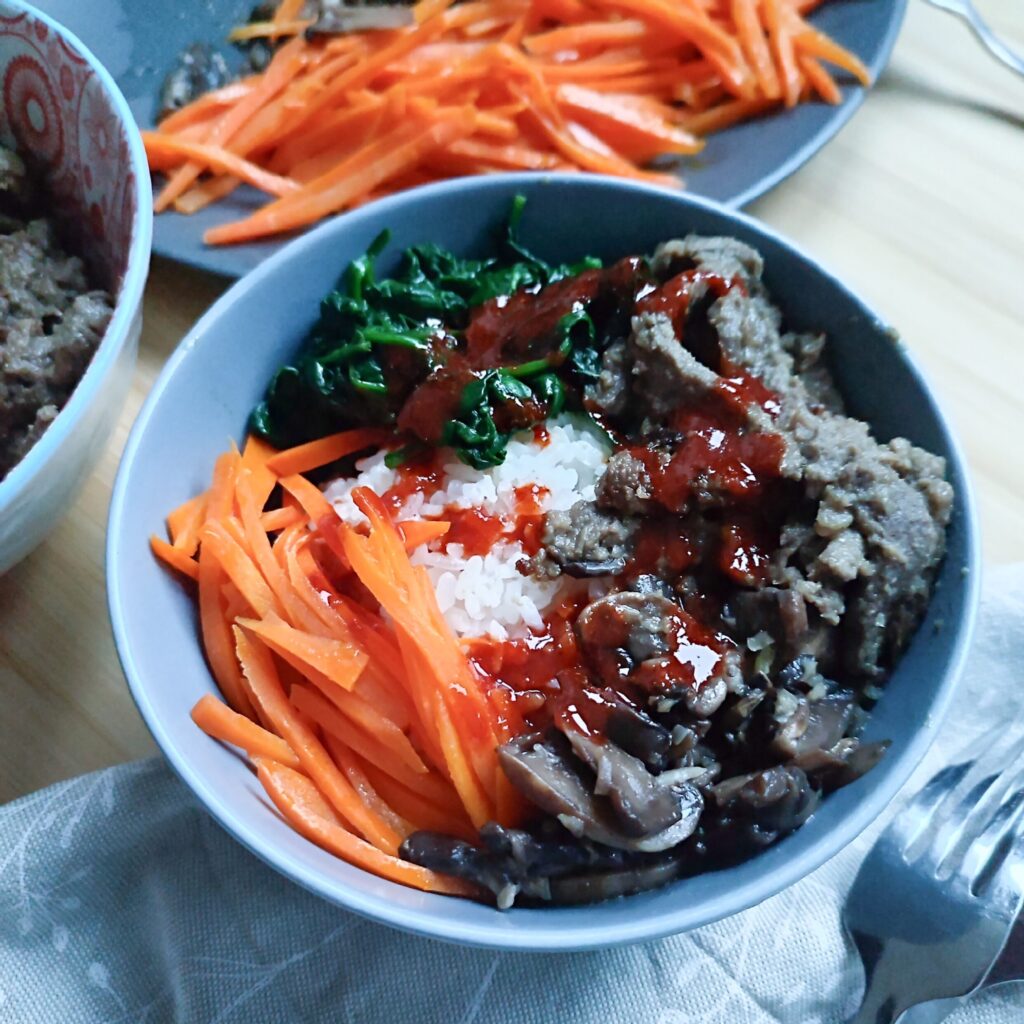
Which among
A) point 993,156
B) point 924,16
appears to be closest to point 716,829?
point 993,156

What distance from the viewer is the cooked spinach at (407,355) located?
1715 mm

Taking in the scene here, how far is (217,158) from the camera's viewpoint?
217 centimetres

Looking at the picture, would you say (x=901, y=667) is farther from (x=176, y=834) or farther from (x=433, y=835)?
(x=176, y=834)

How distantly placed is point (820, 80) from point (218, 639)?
1771mm

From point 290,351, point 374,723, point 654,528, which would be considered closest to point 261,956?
point 374,723

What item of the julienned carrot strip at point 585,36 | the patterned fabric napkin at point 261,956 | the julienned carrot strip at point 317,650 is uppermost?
the julienned carrot strip at point 585,36

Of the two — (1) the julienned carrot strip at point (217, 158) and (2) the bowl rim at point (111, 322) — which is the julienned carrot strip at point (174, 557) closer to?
(2) the bowl rim at point (111, 322)

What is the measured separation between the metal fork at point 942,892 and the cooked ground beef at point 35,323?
1.45 m

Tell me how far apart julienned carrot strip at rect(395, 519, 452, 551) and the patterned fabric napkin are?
21.2 inches

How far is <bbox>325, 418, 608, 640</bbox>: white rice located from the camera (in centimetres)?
162

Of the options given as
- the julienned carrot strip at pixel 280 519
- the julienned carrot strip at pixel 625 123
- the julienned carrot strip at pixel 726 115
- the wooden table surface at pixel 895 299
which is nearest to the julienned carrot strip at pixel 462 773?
the julienned carrot strip at pixel 280 519

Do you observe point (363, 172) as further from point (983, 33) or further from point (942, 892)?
point (942, 892)

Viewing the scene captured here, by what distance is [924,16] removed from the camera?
2574mm

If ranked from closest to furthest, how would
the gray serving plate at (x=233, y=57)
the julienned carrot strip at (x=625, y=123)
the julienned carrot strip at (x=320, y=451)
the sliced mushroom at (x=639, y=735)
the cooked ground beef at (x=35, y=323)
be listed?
the sliced mushroom at (x=639, y=735) < the cooked ground beef at (x=35, y=323) < the julienned carrot strip at (x=320, y=451) < the gray serving plate at (x=233, y=57) < the julienned carrot strip at (x=625, y=123)
